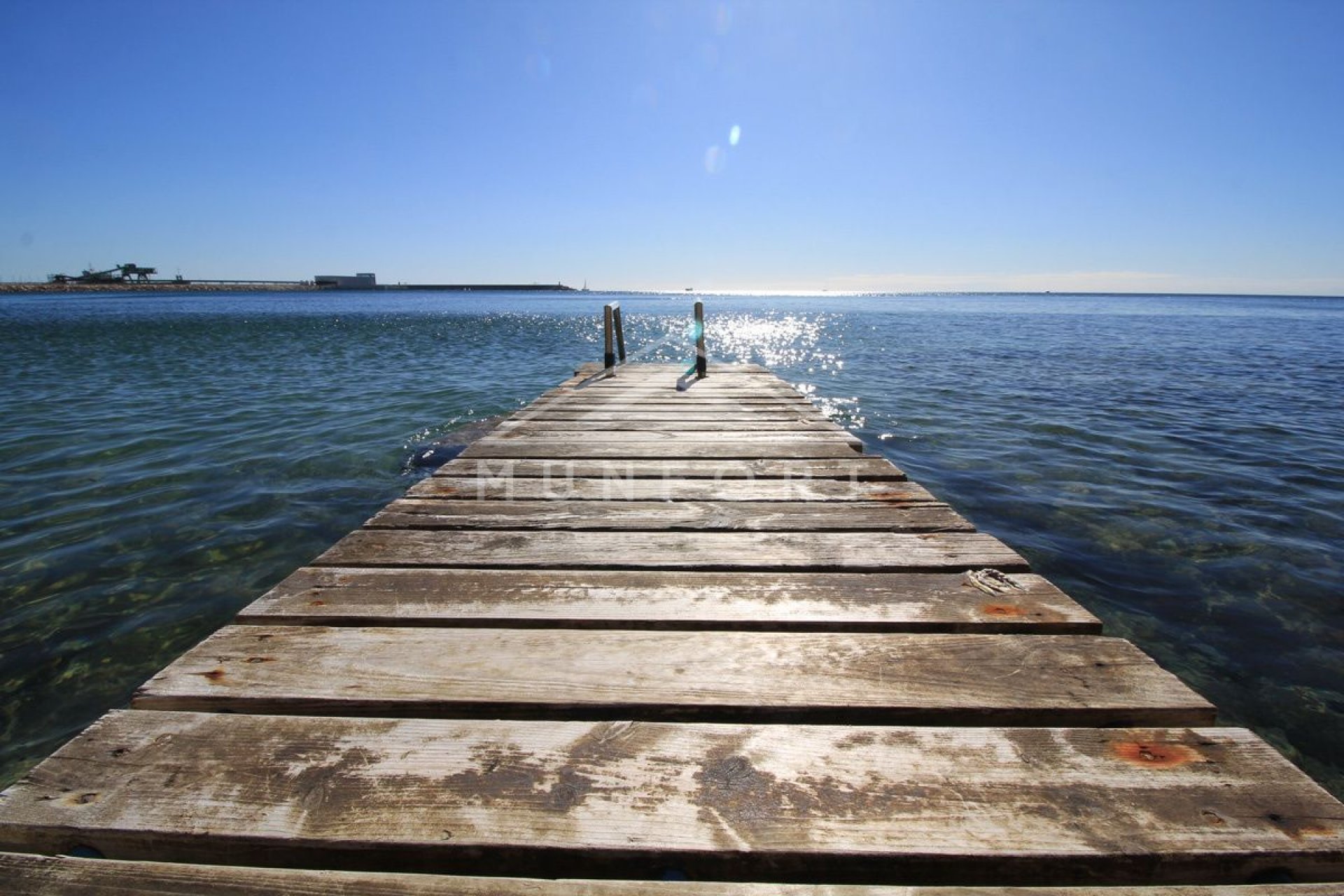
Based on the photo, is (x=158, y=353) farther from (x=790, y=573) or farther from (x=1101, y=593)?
(x=1101, y=593)

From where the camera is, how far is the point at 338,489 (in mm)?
6379

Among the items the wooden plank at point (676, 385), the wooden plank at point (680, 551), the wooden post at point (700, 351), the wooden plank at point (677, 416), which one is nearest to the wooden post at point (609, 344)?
the wooden plank at point (676, 385)

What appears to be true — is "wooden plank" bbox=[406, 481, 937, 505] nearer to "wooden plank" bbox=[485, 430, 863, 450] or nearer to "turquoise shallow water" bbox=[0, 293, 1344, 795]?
"wooden plank" bbox=[485, 430, 863, 450]

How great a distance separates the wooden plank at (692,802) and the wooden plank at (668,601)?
53 centimetres

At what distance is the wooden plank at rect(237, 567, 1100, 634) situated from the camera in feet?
6.90

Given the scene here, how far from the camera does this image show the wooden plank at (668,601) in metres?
2.10

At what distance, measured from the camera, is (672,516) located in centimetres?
323

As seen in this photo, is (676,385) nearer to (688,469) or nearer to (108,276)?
(688,469)

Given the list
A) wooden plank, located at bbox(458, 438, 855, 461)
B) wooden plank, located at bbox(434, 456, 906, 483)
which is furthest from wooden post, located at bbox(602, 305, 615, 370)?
wooden plank, located at bbox(434, 456, 906, 483)

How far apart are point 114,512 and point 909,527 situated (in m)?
7.21

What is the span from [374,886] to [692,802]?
2.33 feet

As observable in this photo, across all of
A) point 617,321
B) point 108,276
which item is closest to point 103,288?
point 108,276

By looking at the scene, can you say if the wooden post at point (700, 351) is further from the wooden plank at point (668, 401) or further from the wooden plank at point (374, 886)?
the wooden plank at point (374, 886)

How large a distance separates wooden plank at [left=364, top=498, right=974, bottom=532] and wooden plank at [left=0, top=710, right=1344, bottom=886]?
151cm
